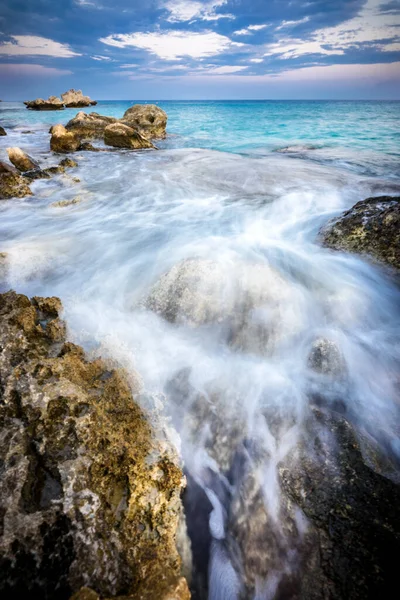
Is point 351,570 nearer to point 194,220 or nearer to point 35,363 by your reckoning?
point 35,363

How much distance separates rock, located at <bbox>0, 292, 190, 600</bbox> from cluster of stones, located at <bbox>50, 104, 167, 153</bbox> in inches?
599

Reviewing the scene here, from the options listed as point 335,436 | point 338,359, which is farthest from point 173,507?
point 338,359

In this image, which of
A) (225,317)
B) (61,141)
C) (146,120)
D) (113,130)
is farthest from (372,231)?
(146,120)

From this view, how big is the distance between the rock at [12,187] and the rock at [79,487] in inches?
280

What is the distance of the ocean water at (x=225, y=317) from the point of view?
241 cm

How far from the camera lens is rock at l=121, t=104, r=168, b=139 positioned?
20.2 meters

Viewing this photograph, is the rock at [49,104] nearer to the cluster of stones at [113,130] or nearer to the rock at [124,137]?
the cluster of stones at [113,130]

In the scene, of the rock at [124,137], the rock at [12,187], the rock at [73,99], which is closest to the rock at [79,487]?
the rock at [12,187]

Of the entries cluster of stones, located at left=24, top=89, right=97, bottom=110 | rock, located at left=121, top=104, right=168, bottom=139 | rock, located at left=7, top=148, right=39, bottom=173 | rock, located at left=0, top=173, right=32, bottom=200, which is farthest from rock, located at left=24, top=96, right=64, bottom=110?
rock, located at left=0, top=173, right=32, bottom=200

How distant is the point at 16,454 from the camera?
1.77m

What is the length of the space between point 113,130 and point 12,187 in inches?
387

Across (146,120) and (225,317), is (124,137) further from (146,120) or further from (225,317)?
(225,317)

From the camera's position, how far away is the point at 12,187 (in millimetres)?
8047

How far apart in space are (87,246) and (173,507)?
479 cm
